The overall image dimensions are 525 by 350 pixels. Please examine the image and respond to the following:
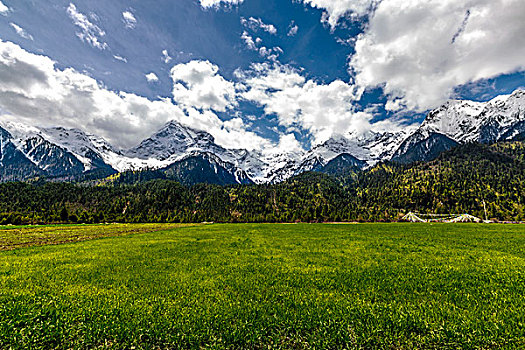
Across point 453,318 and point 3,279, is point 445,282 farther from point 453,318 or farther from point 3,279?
point 3,279

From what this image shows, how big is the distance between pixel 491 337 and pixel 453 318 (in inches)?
52.1

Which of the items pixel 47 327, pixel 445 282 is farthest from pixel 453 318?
pixel 47 327

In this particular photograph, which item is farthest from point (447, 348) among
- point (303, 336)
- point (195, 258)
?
point (195, 258)

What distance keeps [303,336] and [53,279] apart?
54.3ft

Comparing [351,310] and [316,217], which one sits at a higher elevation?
[351,310]

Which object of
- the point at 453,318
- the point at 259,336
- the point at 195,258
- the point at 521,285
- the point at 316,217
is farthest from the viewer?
the point at 316,217

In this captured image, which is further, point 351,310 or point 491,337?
point 351,310

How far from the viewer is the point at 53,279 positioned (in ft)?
48.2

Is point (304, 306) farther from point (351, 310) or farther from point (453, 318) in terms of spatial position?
point (453, 318)

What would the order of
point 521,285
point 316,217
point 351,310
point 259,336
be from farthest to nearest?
point 316,217 < point 521,285 < point 351,310 < point 259,336

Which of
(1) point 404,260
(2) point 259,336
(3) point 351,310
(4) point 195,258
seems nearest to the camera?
(2) point 259,336

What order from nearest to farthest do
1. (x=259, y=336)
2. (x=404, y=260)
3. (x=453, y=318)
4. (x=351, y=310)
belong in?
(x=259, y=336), (x=453, y=318), (x=351, y=310), (x=404, y=260)

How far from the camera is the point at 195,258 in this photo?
68.4 ft

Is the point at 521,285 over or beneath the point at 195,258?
over
